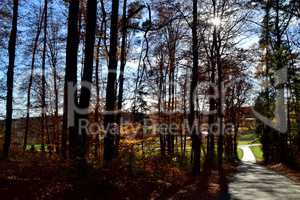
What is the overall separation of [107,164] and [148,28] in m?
6.66

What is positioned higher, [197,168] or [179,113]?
[179,113]

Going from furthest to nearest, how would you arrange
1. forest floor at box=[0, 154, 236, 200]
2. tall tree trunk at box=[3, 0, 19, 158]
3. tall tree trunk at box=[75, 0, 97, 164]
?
tall tree trunk at box=[3, 0, 19, 158]
tall tree trunk at box=[75, 0, 97, 164]
forest floor at box=[0, 154, 236, 200]

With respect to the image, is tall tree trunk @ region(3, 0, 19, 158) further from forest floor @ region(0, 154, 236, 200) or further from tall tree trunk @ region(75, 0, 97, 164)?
tall tree trunk @ region(75, 0, 97, 164)

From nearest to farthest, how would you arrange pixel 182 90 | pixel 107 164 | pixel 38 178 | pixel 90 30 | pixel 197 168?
pixel 38 178
pixel 90 30
pixel 107 164
pixel 197 168
pixel 182 90

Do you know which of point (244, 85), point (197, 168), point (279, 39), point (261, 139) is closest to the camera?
point (197, 168)

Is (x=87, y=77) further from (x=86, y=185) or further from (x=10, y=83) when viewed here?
(x=10, y=83)

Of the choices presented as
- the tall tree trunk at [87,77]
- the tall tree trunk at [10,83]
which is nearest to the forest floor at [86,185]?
the tall tree trunk at [87,77]

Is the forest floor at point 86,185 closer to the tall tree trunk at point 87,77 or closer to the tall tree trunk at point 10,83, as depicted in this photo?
the tall tree trunk at point 87,77

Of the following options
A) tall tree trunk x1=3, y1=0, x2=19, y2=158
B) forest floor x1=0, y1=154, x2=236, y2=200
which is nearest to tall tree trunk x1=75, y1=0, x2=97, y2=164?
forest floor x1=0, y1=154, x2=236, y2=200

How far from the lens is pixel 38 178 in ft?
35.6

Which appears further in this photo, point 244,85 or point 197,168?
point 244,85

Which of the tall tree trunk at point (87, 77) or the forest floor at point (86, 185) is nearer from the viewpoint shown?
the forest floor at point (86, 185)

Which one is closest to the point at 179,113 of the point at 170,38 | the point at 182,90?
the point at 182,90

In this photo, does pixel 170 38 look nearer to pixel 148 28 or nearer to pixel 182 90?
pixel 182 90
